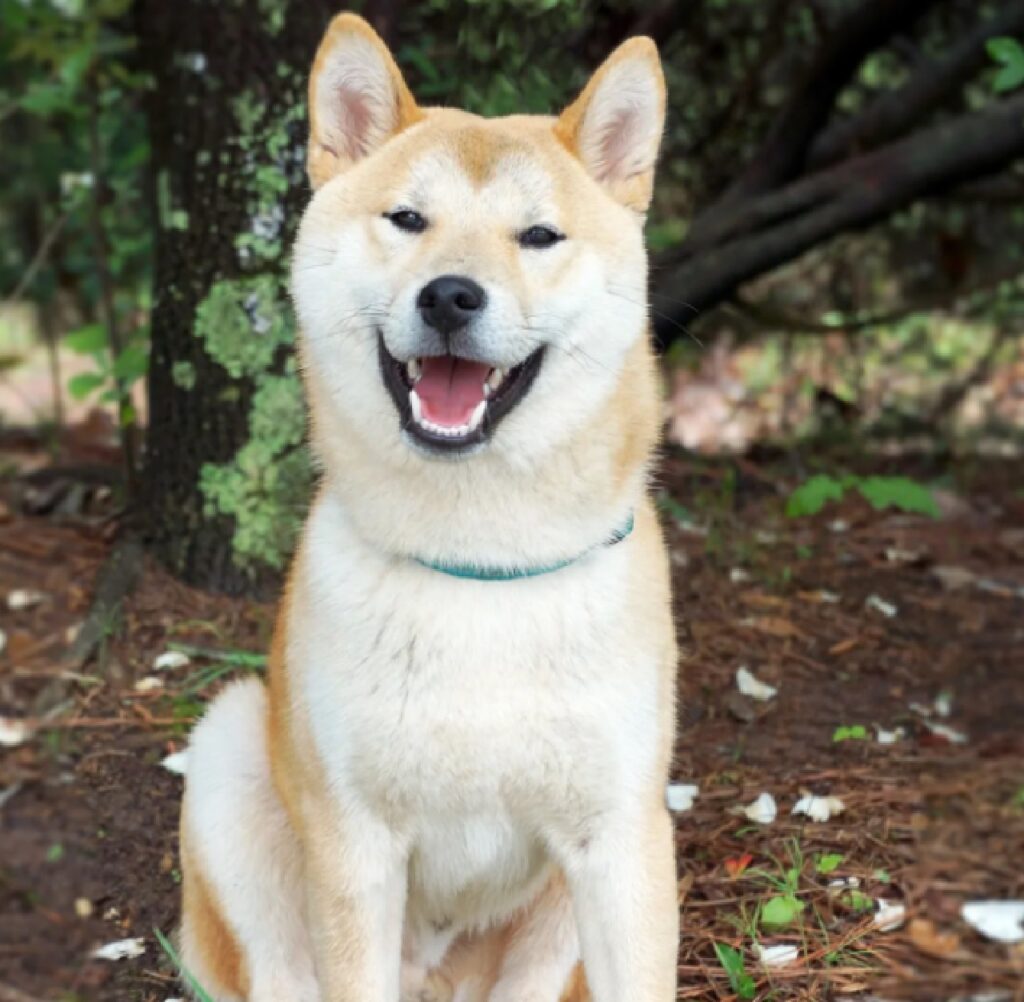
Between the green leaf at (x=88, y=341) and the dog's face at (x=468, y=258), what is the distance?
7.91 feet

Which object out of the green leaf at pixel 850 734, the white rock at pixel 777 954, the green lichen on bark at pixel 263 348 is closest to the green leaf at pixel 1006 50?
the green leaf at pixel 850 734

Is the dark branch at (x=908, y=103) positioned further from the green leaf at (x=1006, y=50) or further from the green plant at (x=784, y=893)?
the green plant at (x=784, y=893)

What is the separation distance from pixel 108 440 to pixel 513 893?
4.40 meters

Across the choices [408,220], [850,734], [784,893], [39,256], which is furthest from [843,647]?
[39,256]

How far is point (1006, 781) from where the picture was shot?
3.17 m

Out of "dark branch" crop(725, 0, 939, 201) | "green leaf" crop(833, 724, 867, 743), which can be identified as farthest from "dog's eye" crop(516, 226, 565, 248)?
"dark branch" crop(725, 0, 939, 201)

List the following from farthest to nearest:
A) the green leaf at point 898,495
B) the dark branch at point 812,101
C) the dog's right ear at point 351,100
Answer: the dark branch at point 812,101
the green leaf at point 898,495
the dog's right ear at point 351,100

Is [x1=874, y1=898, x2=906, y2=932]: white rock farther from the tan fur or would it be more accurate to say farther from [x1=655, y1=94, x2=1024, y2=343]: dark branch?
[x1=655, y1=94, x2=1024, y2=343]: dark branch

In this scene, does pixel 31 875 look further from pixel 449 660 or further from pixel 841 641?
pixel 841 641

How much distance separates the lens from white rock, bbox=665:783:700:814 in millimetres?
3488

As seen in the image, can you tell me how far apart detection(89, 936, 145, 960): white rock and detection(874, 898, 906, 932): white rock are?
157 cm

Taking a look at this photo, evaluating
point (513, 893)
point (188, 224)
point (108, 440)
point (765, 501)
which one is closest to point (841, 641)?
point (765, 501)

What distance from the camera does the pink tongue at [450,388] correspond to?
2.38 meters

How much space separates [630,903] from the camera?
93.8 inches
